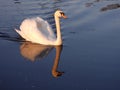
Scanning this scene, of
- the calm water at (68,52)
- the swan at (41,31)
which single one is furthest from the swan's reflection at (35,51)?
the swan at (41,31)

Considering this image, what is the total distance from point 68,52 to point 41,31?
1.57m

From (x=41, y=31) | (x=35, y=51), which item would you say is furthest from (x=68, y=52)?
(x=41, y=31)

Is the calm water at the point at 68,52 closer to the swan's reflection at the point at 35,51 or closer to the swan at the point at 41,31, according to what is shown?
the swan's reflection at the point at 35,51

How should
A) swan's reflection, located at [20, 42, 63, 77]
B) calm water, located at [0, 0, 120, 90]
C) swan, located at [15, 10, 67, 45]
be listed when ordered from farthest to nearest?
1. swan, located at [15, 10, 67, 45]
2. swan's reflection, located at [20, 42, 63, 77]
3. calm water, located at [0, 0, 120, 90]

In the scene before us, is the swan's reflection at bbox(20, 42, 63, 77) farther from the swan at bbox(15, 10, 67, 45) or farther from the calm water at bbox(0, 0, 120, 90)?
the swan at bbox(15, 10, 67, 45)

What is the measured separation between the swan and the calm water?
22 centimetres

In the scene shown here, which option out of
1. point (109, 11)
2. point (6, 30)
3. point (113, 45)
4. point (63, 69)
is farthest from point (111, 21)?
point (63, 69)

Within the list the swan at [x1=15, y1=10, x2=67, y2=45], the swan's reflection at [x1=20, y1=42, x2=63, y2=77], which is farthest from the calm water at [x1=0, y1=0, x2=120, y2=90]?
the swan at [x1=15, y1=10, x2=67, y2=45]

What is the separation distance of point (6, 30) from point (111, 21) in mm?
3568

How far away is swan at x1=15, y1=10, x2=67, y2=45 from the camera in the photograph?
12688mm

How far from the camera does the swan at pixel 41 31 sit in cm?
1269

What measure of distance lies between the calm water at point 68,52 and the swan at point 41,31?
22 centimetres

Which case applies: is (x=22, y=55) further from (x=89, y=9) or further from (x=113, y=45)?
(x=89, y=9)

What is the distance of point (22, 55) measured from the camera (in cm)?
1169
